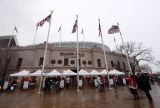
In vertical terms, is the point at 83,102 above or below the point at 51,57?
below

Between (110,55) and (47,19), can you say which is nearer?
(47,19)

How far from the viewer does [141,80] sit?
31.5ft

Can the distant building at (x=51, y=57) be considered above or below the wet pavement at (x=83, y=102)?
above

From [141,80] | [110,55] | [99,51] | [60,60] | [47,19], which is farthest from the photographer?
[110,55]

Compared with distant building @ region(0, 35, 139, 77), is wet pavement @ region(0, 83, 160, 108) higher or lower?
lower

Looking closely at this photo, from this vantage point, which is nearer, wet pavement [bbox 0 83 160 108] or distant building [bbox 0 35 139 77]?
wet pavement [bbox 0 83 160 108]

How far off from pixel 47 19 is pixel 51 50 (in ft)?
69.8

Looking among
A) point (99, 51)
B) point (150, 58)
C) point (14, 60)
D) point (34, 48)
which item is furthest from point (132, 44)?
point (14, 60)

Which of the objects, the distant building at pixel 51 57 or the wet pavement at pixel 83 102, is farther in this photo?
the distant building at pixel 51 57

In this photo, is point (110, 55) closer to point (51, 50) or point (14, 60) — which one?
point (51, 50)

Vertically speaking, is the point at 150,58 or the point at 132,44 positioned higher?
the point at 132,44

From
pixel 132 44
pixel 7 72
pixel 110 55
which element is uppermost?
pixel 132 44

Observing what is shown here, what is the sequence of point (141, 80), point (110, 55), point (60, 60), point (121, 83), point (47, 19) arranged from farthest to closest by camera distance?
point (110, 55) < point (60, 60) < point (121, 83) < point (47, 19) < point (141, 80)

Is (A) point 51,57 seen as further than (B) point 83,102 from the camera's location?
Yes
